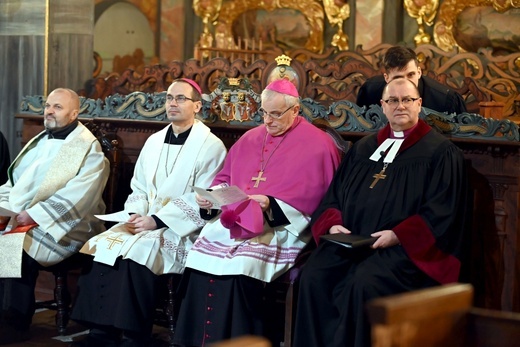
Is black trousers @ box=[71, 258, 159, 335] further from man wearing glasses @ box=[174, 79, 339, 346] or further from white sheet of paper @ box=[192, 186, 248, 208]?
white sheet of paper @ box=[192, 186, 248, 208]

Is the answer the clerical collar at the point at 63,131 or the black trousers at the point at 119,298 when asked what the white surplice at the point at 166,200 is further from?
the clerical collar at the point at 63,131

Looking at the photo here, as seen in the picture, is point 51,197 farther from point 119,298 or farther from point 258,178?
point 258,178

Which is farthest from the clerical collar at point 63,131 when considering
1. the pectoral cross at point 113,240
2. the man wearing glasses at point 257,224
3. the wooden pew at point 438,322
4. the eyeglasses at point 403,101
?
the wooden pew at point 438,322

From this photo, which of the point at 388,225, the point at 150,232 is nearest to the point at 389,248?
the point at 388,225

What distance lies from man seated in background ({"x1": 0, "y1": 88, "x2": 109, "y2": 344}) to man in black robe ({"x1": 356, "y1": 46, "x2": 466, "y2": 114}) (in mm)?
1910

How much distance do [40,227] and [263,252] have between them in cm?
171

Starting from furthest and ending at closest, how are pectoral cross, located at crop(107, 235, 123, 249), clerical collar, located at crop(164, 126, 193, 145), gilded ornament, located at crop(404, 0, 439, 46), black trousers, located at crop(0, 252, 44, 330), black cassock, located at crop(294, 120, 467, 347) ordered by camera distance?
gilded ornament, located at crop(404, 0, 439, 46), clerical collar, located at crop(164, 126, 193, 145), black trousers, located at crop(0, 252, 44, 330), pectoral cross, located at crop(107, 235, 123, 249), black cassock, located at crop(294, 120, 467, 347)

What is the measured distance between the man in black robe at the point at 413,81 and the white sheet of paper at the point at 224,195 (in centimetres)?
119

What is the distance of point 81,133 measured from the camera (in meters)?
6.95

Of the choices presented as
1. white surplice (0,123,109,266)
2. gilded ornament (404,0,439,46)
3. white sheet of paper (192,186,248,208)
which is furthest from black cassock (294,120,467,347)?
gilded ornament (404,0,439,46)

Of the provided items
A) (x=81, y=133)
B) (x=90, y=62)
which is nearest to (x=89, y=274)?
(x=81, y=133)

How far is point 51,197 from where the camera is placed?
6703 mm

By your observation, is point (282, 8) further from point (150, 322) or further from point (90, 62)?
point (150, 322)

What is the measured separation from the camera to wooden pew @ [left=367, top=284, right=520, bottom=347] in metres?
2.70
